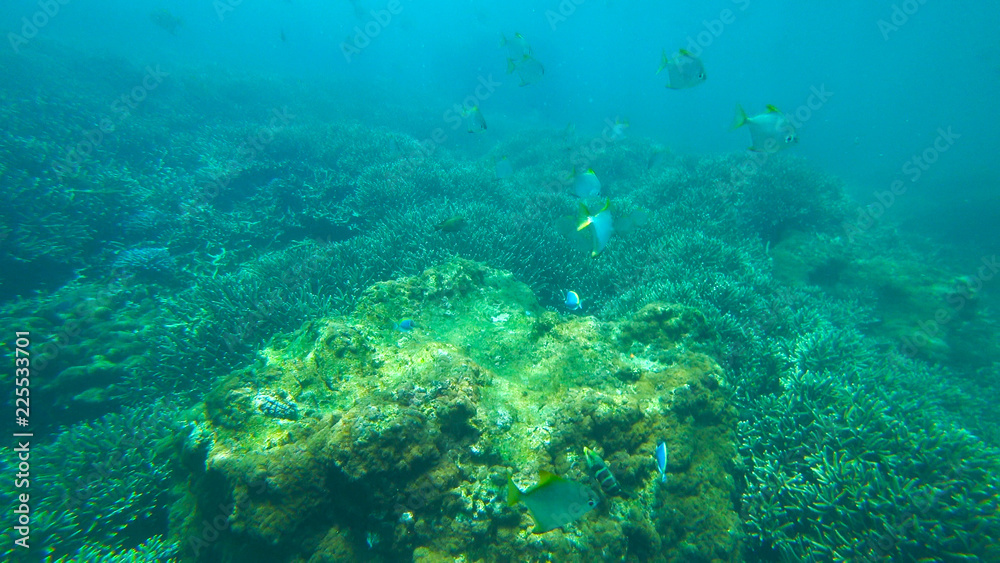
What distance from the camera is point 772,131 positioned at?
5488 millimetres

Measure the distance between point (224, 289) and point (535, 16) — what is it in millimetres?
130050

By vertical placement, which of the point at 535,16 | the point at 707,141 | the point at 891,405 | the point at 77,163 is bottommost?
the point at 891,405

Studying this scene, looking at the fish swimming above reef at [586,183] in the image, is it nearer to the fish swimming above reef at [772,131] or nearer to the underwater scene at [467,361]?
the underwater scene at [467,361]

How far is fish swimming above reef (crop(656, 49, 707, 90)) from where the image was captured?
6297 mm

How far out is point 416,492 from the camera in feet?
8.57

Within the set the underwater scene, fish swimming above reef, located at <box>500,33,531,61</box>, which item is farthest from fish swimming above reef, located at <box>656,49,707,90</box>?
fish swimming above reef, located at <box>500,33,531,61</box>

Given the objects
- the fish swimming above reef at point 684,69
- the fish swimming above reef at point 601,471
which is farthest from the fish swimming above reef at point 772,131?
the fish swimming above reef at point 601,471


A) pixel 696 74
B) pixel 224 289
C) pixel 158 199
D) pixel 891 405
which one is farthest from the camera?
pixel 158 199

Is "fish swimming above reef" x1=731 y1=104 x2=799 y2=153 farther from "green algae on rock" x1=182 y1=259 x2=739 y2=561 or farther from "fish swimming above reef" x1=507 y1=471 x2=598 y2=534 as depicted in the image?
"fish swimming above reef" x1=507 y1=471 x2=598 y2=534

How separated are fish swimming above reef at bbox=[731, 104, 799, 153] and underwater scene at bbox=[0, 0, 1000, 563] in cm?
4

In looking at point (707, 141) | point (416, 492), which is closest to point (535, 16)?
point (707, 141)

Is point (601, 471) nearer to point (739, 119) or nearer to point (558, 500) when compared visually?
point (558, 500)

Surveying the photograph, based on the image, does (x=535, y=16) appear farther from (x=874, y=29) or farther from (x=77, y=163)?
(x=77, y=163)

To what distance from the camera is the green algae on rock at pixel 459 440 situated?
2.54m
